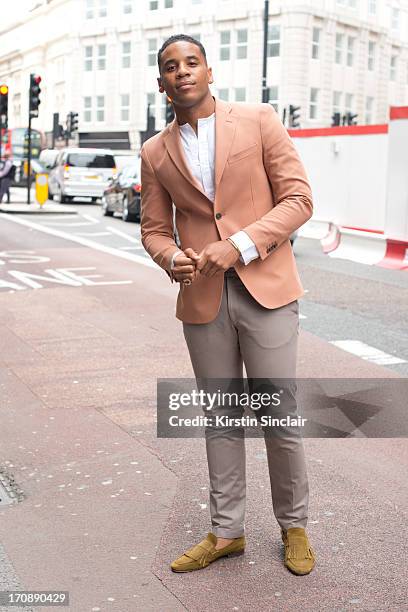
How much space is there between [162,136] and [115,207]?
20777 mm

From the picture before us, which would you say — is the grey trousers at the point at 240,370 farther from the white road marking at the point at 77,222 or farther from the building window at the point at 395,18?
the building window at the point at 395,18

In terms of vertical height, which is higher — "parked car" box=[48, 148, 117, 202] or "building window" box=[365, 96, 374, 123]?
"building window" box=[365, 96, 374, 123]

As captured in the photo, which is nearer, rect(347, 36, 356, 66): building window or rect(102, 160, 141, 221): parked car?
rect(102, 160, 141, 221): parked car

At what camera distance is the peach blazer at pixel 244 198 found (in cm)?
340

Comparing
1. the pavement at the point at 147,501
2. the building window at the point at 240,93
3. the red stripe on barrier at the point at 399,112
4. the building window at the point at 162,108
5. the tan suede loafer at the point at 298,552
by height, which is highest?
the building window at the point at 240,93

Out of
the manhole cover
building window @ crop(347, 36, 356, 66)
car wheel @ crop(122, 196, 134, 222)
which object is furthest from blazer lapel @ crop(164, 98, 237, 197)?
building window @ crop(347, 36, 356, 66)

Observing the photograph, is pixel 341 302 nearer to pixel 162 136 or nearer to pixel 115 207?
pixel 162 136

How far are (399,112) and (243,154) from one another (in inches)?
376

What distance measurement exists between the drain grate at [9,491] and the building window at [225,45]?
58743 millimetres

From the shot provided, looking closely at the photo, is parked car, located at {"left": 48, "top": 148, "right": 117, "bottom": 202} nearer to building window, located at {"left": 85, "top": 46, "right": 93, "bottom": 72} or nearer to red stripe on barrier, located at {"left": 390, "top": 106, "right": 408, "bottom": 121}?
red stripe on barrier, located at {"left": 390, "top": 106, "right": 408, "bottom": 121}

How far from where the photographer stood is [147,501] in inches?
172

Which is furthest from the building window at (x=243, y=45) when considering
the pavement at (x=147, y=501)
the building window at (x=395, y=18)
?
the pavement at (x=147, y=501)

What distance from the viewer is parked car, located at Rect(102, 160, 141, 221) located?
22641 millimetres

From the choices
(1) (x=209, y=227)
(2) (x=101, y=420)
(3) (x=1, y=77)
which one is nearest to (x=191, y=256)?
(1) (x=209, y=227)
